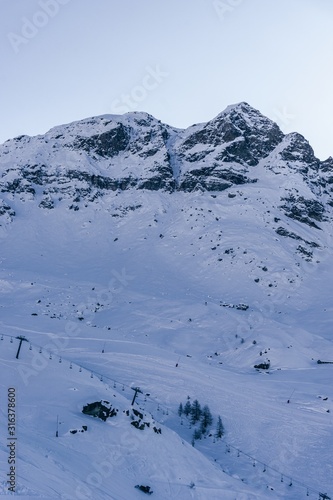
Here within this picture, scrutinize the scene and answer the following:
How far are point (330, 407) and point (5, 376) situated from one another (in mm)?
21381

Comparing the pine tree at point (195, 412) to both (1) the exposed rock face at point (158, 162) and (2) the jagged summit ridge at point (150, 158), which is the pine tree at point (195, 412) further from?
(2) the jagged summit ridge at point (150, 158)

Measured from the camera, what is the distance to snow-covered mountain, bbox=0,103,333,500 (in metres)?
19.3

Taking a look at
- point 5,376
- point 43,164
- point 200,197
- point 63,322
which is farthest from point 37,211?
point 5,376

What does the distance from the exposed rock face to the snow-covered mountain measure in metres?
0.42

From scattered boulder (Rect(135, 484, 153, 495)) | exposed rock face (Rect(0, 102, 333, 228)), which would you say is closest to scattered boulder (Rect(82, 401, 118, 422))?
scattered boulder (Rect(135, 484, 153, 495))

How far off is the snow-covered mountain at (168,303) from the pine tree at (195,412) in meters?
1.15

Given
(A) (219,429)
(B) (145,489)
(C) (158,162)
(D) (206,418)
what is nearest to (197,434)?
(A) (219,429)

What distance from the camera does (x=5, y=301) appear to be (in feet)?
175

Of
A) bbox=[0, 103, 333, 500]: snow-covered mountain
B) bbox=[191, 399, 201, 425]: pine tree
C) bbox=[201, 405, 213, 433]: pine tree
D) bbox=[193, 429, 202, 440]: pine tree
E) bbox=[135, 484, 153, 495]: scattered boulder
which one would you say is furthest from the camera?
bbox=[191, 399, 201, 425]: pine tree

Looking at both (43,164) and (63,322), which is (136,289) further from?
(43,164)

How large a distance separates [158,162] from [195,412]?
76.7m

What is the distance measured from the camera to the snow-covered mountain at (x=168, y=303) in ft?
63.5

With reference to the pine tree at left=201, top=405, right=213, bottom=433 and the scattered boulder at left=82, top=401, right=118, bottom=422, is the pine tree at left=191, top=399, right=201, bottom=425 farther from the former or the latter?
the scattered boulder at left=82, top=401, right=118, bottom=422

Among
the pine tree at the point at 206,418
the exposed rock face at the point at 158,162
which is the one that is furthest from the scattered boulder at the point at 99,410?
the exposed rock face at the point at 158,162
